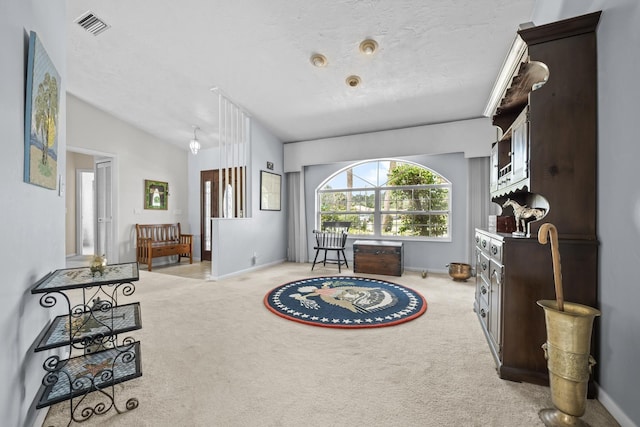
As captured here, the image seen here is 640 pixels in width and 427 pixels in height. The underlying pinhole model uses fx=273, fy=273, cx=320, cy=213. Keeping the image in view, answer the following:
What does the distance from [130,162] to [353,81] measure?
15.2ft

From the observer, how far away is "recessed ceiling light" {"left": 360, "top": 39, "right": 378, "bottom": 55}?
2820 mm

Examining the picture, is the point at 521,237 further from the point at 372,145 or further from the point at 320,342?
the point at 372,145

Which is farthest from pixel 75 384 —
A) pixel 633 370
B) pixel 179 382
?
pixel 633 370

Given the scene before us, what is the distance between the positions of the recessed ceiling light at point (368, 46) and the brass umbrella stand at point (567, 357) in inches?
94.9

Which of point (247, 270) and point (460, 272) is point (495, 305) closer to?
point (460, 272)

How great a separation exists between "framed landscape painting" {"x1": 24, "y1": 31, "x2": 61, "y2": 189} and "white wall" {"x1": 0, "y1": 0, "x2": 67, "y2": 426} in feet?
0.10

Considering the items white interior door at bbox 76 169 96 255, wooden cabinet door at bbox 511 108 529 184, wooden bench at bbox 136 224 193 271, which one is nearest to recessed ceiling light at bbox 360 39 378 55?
wooden cabinet door at bbox 511 108 529 184

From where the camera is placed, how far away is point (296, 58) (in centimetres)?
320

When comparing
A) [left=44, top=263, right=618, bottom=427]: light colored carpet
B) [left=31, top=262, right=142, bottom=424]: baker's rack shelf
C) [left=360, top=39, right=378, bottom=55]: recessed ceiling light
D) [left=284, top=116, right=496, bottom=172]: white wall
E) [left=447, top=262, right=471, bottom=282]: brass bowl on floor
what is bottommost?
[left=44, top=263, right=618, bottom=427]: light colored carpet

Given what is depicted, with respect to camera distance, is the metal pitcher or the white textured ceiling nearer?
the metal pitcher

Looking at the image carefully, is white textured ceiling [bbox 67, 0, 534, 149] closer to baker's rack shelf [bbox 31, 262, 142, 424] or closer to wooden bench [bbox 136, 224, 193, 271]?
wooden bench [bbox 136, 224, 193, 271]

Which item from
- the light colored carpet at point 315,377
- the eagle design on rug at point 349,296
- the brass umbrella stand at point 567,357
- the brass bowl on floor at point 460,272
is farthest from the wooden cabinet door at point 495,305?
the brass bowl on floor at point 460,272

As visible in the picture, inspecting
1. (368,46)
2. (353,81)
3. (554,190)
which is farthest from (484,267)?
(353,81)

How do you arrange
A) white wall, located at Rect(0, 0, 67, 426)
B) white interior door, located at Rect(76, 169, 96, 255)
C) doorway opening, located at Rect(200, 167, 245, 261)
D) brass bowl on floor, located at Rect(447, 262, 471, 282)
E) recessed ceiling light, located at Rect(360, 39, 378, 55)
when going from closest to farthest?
1. white wall, located at Rect(0, 0, 67, 426)
2. recessed ceiling light, located at Rect(360, 39, 378, 55)
3. brass bowl on floor, located at Rect(447, 262, 471, 282)
4. doorway opening, located at Rect(200, 167, 245, 261)
5. white interior door, located at Rect(76, 169, 96, 255)
